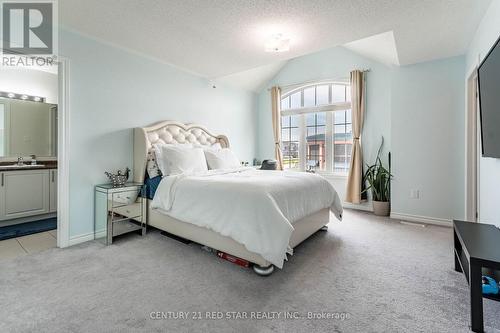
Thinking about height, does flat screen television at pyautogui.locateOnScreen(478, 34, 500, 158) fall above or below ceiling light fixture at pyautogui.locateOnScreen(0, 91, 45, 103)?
below

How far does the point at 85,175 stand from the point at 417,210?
4.64m

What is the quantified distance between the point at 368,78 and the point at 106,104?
13.9ft

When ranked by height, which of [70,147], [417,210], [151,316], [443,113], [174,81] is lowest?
[151,316]

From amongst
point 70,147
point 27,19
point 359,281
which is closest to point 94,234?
point 70,147

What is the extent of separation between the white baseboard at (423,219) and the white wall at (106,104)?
Result: 3.76 meters

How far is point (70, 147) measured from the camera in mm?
2760

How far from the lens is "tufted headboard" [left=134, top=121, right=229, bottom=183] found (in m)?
3.25

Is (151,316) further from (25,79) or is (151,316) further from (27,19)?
(25,79)

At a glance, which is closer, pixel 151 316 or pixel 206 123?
pixel 151 316

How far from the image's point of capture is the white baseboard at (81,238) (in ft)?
9.04

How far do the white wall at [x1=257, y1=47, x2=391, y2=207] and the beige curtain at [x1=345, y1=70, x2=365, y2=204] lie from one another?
0.14m

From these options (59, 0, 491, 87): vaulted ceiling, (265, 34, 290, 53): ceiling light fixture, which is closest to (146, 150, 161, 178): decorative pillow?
(59, 0, 491, 87): vaulted ceiling

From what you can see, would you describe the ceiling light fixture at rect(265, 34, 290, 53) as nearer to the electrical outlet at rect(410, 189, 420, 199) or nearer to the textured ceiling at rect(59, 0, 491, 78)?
the textured ceiling at rect(59, 0, 491, 78)

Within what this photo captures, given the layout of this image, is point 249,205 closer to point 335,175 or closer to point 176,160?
Result: point 176,160
